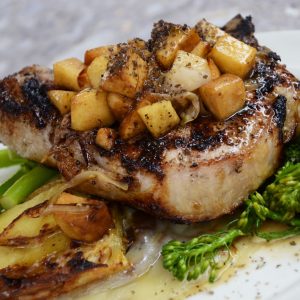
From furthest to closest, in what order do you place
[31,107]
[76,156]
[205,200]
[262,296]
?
[31,107], [76,156], [205,200], [262,296]

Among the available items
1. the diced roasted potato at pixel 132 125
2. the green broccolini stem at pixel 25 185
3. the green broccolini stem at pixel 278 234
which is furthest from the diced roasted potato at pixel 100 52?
the green broccolini stem at pixel 278 234

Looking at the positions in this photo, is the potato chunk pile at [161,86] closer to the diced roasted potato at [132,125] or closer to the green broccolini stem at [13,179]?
the diced roasted potato at [132,125]

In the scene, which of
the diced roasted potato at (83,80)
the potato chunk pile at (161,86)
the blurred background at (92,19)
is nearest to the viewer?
the potato chunk pile at (161,86)

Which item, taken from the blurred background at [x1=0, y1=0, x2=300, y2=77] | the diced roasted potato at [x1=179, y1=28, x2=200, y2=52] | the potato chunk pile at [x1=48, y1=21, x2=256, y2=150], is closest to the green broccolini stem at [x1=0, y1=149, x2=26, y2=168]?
the potato chunk pile at [x1=48, y1=21, x2=256, y2=150]

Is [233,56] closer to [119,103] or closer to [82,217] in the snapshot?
[119,103]

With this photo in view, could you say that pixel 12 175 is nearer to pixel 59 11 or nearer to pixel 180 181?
pixel 180 181

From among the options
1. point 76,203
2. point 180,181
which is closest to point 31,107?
point 76,203

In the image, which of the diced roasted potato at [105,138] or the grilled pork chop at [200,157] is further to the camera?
the diced roasted potato at [105,138]
